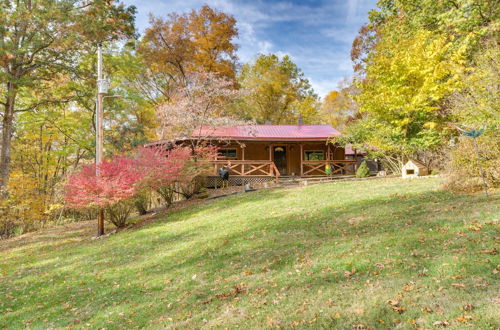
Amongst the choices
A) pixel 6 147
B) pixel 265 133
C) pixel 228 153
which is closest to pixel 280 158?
pixel 265 133

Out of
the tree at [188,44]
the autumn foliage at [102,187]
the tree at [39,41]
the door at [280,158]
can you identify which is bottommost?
the autumn foliage at [102,187]

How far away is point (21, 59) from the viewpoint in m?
14.9

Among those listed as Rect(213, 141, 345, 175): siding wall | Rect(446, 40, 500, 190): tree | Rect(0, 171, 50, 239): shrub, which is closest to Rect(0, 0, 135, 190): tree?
Rect(0, 171, 50, 239): shrub

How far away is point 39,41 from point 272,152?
15142 millimetres

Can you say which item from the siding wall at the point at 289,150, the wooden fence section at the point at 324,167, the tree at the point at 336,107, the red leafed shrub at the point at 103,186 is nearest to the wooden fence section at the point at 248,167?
the siding wall at the point at 289,150

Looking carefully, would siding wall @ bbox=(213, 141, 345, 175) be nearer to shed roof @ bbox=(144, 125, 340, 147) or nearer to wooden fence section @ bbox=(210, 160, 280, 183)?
shed roof @ bbox=(144, 125, 340, 147)

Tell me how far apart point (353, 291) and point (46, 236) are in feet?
46.9

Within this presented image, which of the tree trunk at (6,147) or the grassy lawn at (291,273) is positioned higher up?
the tree trunk at (6,147)

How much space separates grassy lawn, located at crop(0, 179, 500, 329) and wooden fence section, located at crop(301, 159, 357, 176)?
10188 millimetres

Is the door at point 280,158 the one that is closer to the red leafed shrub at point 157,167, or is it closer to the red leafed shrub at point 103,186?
the red leafed shrub at point 157,167

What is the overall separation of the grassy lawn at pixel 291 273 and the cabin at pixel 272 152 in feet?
29.6

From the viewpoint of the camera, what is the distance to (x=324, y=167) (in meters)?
21.0

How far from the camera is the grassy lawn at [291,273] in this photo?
3.52 metres

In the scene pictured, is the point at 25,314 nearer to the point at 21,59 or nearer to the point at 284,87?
the point at 21,59
